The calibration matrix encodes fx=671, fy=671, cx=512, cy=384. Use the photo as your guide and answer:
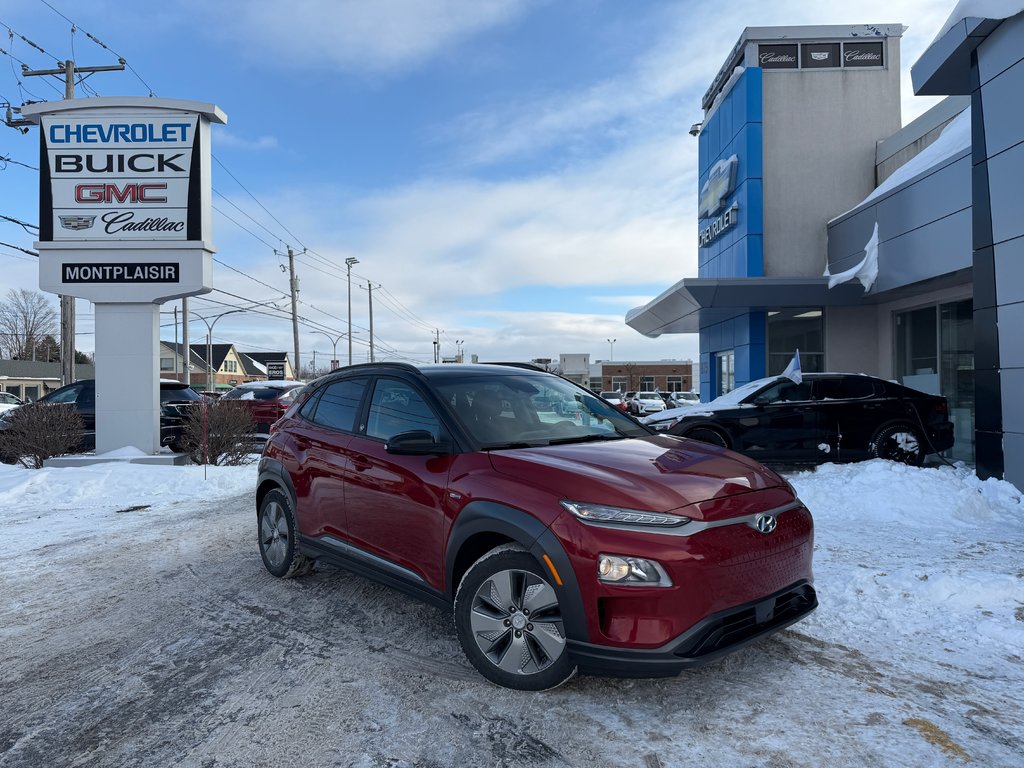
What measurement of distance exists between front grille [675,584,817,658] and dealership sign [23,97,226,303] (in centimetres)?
1242

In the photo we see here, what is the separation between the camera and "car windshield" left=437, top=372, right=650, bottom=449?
396 centimetres

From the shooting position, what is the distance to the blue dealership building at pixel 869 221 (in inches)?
320

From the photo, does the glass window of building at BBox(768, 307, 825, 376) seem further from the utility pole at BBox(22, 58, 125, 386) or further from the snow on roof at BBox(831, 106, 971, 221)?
the utility pole at BBox(22, 58, 125, 386)

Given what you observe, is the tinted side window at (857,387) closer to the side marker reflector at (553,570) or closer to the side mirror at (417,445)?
the side mirror at (417,445)

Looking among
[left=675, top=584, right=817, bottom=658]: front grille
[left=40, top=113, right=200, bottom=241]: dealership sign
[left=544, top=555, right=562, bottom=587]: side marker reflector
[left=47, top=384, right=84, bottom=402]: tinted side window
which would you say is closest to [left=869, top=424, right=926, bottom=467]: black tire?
[left=675, top=584, right=817, bottom=658]: front grille

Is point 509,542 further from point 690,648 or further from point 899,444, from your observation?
point 899,444

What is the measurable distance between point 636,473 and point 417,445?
1.19 metres

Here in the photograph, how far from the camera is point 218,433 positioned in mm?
12094

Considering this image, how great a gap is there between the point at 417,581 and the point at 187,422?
10.5 m

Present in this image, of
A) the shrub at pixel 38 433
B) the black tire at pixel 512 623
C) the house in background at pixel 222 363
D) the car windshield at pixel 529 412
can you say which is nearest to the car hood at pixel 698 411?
the car windshield at pixel 529 412

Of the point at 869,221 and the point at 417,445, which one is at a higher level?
the point at 869,221

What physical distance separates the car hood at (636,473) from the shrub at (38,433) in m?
11.2

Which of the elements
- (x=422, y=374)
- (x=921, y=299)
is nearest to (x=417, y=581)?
(x=422, y=374)

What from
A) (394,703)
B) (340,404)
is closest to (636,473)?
(394,703)
